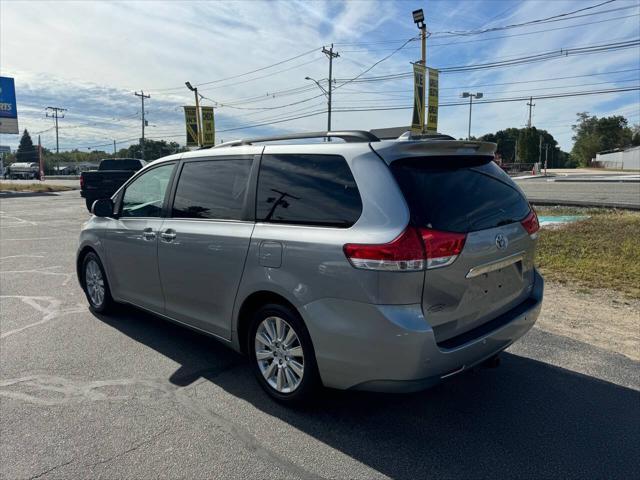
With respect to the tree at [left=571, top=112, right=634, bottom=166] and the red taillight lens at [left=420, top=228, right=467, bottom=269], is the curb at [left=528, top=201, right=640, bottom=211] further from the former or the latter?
the tree at [left=571, top=112, right=634, bottom=166]

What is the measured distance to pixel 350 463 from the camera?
2.78m

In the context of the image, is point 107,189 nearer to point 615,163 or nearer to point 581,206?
point 581,206

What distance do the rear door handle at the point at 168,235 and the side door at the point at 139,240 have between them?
0.14m

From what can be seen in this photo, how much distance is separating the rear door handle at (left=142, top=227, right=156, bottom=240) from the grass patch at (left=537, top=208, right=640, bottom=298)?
17.4 feet

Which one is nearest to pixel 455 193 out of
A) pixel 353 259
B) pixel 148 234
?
pixel 353 259

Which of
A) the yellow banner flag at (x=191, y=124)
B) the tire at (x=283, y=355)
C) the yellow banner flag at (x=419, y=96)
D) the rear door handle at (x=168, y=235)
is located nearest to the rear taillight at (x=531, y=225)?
the tire at (x=283, y=355)

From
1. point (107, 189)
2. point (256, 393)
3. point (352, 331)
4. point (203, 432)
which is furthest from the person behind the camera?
point (107, 189)

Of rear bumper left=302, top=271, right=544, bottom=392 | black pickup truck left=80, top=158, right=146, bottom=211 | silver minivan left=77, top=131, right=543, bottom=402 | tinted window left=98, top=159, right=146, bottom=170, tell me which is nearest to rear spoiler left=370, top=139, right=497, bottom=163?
silver minivan left=77, top=131, right=543, bottom=402

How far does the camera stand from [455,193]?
3.04 metres

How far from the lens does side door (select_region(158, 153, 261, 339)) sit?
3.59 m

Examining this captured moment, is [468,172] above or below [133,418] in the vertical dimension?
above

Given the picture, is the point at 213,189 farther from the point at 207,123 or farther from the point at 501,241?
the point at 207,123

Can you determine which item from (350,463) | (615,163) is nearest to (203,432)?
(350,463)

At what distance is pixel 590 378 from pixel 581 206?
1181 cm
